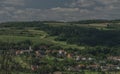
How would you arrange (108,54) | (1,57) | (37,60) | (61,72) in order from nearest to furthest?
(1,57)
(61,72)
(37,60)
(108,54)

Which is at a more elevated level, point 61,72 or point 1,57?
point 1,57

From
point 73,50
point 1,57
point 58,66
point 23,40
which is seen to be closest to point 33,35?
point 23,40

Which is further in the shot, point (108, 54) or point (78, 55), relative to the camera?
point (108, 54)

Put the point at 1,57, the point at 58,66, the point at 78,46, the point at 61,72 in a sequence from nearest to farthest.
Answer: the point at 1,57, the point at 61,72, the point at 58,66, the point at 78,46

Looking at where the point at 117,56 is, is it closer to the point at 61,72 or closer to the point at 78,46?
the point at 78,46

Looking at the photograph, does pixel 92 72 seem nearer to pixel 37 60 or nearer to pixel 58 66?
pixel 58 66

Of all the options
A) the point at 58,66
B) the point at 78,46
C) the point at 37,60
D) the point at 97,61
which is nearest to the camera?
the point at 58,66

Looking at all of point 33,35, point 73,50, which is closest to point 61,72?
point 73,50

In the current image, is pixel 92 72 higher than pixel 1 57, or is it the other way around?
pixel 1 57

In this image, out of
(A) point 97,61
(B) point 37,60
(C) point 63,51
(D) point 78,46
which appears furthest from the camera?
(D) point 78,46
